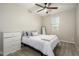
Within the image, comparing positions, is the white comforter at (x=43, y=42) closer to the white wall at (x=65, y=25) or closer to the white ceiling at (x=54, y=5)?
the white wall at (x=65, y=25)

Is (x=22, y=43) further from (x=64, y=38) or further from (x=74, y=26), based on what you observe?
(x=74, y=26)

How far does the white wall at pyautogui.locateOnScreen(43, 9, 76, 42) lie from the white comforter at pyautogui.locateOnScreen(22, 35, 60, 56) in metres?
0.11

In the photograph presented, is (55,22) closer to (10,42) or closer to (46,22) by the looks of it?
(46,22)

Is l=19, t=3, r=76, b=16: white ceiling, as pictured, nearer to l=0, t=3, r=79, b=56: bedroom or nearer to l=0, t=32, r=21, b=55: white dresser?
l=0, t=3, r=79, b=56: bedroom

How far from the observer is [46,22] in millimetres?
1473

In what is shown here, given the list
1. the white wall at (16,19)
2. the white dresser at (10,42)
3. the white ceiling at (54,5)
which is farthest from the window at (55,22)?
the white dresser at (10,42)

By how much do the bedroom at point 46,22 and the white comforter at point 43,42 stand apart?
0.07 metres

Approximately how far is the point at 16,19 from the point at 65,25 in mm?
840

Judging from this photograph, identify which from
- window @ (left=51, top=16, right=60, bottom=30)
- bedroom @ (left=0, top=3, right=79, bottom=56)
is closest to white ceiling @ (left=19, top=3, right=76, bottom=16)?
bedroom @ (left=0, top=3, right=79, bottom=56)

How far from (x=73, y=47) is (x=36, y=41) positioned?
615 mm

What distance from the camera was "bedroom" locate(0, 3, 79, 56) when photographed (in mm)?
Result: 1361

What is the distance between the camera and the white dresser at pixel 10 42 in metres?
1.36

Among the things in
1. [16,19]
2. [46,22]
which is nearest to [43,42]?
[46,22]

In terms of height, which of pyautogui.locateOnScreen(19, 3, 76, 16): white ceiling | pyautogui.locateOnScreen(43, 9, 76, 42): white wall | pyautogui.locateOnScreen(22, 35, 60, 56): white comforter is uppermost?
pyautogui.locateOnScreen(19, 3, 76, 16): white ceiling
